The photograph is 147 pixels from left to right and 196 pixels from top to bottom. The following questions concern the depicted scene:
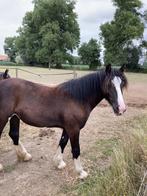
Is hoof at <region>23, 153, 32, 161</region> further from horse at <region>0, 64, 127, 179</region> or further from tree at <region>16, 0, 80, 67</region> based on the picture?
tree at <region>16, 0, 80, 67</region>

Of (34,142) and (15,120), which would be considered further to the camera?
(34,142)

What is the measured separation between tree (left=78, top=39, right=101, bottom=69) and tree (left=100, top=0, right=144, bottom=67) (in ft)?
6.45

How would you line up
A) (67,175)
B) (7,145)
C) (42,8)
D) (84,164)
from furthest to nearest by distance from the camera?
1. (42,8)
2. (7,145)
3. (84,164)
4. (67,175)

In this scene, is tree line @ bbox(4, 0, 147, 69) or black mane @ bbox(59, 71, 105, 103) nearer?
black mane @ bbox(59, 71, 105, 103)

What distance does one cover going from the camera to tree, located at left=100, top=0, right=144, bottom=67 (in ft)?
132

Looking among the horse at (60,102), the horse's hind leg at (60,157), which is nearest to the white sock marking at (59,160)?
the horse's hind leg at (60,157)

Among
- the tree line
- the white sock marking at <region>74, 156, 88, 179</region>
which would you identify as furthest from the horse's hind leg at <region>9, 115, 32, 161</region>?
the tree line

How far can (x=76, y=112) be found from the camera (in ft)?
12.5

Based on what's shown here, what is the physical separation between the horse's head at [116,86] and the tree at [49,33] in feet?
139

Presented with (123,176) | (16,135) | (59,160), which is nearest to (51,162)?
(59,160)

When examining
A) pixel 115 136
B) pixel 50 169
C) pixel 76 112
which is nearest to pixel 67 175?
pixel 50 169

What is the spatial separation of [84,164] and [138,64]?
35.9 metres

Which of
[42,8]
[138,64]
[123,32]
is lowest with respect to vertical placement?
[138,64]

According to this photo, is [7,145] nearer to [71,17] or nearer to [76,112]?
[76,112]
